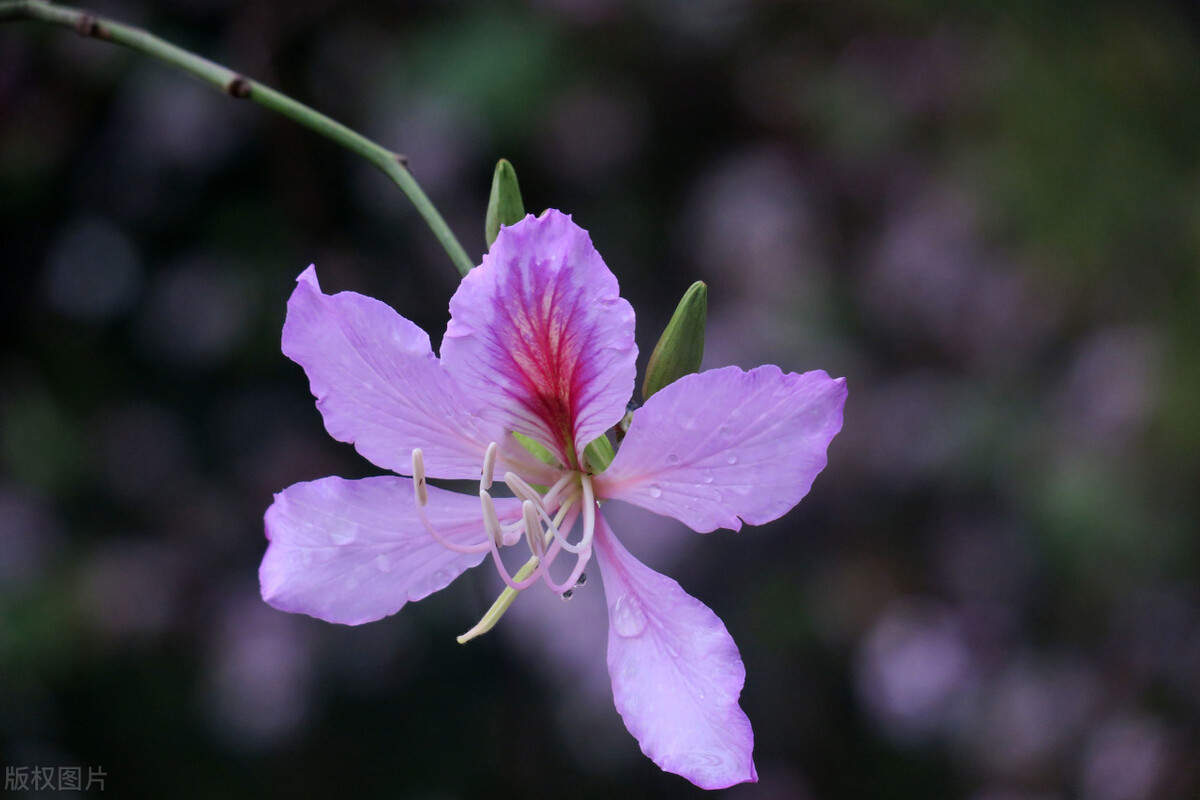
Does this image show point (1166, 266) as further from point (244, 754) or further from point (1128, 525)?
point (244, 754)

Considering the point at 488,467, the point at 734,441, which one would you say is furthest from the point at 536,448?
the point at 734,441

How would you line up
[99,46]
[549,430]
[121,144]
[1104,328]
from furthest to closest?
[1104,328] → [121,144] → [99,46] → [549,430]

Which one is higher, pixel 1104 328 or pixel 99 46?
pixel 99 46

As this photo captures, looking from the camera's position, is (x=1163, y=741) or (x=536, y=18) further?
(x=1163, y=741)

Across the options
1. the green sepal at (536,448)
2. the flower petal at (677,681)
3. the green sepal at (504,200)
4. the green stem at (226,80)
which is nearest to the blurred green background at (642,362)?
the green stem at (226,80)

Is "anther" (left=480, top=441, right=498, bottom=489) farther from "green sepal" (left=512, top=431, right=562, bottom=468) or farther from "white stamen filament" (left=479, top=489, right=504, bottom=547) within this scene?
"green sepal" (left=512, top=431, right=562, bottom=468)

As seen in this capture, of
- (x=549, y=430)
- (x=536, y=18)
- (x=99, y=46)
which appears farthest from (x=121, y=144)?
(x=549, y=430)

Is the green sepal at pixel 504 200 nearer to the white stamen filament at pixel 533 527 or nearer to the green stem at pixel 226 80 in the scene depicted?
the green stem at pixel 226 80

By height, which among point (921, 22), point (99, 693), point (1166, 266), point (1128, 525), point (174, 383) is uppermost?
point (921, 22)
